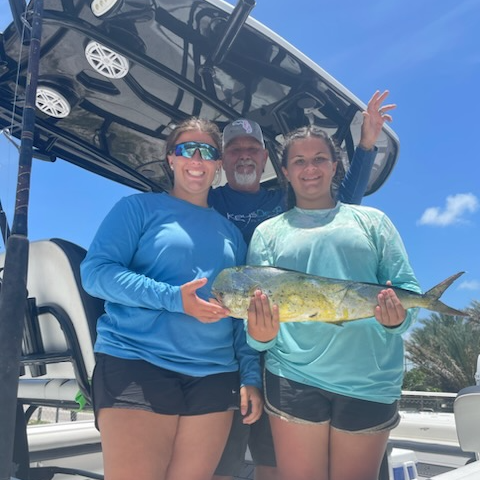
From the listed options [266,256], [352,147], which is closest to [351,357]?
[266,256]

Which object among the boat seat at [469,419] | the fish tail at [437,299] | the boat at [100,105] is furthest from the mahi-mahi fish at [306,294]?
the boat seat at [469,419]

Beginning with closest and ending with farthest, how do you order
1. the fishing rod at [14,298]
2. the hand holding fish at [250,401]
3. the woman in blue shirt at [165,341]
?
the fishing rod at [14,298], the woman in blue shirt at [165,341], the hand holding fish at [250,401]

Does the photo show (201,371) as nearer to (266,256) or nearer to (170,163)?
(266,256)

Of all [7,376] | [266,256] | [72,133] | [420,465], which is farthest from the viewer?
[420,465]

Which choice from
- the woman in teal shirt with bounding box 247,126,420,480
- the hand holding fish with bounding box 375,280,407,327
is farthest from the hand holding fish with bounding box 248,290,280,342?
the hand holding fish with bounding box 375,280,407,327

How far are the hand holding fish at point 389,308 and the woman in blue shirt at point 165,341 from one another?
0.51 meters

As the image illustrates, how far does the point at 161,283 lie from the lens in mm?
1688

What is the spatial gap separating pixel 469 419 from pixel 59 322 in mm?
1934

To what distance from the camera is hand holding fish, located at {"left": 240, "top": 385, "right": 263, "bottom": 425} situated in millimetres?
1870

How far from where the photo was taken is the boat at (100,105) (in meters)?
2.24

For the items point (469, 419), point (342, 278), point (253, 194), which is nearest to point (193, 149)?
point (253, 194)

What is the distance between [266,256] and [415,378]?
645 inches

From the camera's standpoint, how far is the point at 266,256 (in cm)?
193

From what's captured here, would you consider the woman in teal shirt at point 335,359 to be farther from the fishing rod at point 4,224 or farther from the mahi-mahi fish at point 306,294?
the fishing rod at point 4,224
